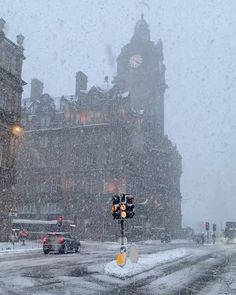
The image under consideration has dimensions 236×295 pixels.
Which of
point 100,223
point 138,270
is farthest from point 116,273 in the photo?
point 100,223

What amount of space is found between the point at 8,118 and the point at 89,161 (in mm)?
21580

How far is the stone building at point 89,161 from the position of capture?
216 feet

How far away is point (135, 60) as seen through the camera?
97812mm

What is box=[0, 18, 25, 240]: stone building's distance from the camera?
46656 mm

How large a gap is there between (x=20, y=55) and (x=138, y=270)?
3748cm

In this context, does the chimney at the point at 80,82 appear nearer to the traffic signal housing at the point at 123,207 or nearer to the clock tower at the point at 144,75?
the clock tower at the point at 144,75

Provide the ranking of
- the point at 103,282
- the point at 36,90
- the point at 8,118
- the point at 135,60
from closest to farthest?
the point at 103,282 < the point at 8,118 < the point at 36,90 < the point at 135,60

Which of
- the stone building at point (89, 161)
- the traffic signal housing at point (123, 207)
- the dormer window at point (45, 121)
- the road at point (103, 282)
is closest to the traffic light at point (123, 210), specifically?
the traffic signal housing at point (123, 207)

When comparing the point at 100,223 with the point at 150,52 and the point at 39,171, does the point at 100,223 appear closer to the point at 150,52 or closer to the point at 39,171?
the point at 39,171

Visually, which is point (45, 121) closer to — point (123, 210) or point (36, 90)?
point (36, 90)

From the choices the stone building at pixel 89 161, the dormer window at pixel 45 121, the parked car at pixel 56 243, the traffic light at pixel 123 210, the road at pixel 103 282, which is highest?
the dormer window at pixel 45 121

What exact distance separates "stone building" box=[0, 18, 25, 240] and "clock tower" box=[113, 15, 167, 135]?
4298 centimetres

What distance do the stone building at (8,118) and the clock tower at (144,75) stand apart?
4298 centimetres

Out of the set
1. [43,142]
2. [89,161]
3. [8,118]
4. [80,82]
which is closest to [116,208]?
[8,118]
